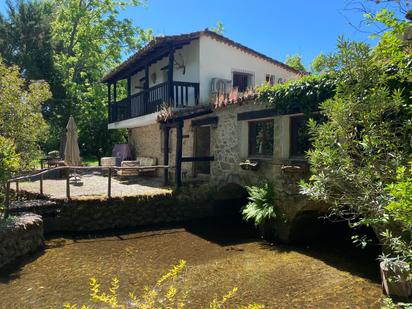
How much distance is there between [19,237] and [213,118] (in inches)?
259

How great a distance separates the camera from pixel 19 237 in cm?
754

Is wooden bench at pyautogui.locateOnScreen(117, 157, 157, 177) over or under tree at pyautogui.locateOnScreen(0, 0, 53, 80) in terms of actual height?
under

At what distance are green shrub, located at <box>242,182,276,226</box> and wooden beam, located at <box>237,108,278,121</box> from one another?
1.76 metres

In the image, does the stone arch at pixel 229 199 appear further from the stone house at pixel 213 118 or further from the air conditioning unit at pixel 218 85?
the air conditioning unit at pixel 218 85

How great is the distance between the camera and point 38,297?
563 cm

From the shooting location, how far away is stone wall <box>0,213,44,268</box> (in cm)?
709

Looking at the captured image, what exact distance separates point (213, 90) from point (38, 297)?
10092mm

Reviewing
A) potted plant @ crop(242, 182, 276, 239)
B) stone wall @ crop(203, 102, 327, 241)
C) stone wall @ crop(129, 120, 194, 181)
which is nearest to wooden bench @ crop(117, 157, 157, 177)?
stone wall @ crop(129, 120, 194, 181)

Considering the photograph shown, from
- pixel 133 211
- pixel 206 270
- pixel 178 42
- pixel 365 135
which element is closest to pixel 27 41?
pixel 178 42

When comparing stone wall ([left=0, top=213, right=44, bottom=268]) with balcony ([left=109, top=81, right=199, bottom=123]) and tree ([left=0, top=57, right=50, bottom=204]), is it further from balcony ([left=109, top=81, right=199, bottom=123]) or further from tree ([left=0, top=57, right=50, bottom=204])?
balcony ([left=109, top=81, right=199, bottom=123])

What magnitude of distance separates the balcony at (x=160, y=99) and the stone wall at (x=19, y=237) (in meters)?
6.72

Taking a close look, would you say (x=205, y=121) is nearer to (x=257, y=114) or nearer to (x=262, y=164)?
(x=257, y=114)

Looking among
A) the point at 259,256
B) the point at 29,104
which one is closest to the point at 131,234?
the point at 259,256

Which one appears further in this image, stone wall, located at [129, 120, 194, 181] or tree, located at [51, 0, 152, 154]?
tree, located at [51, 0, 152, 154]
